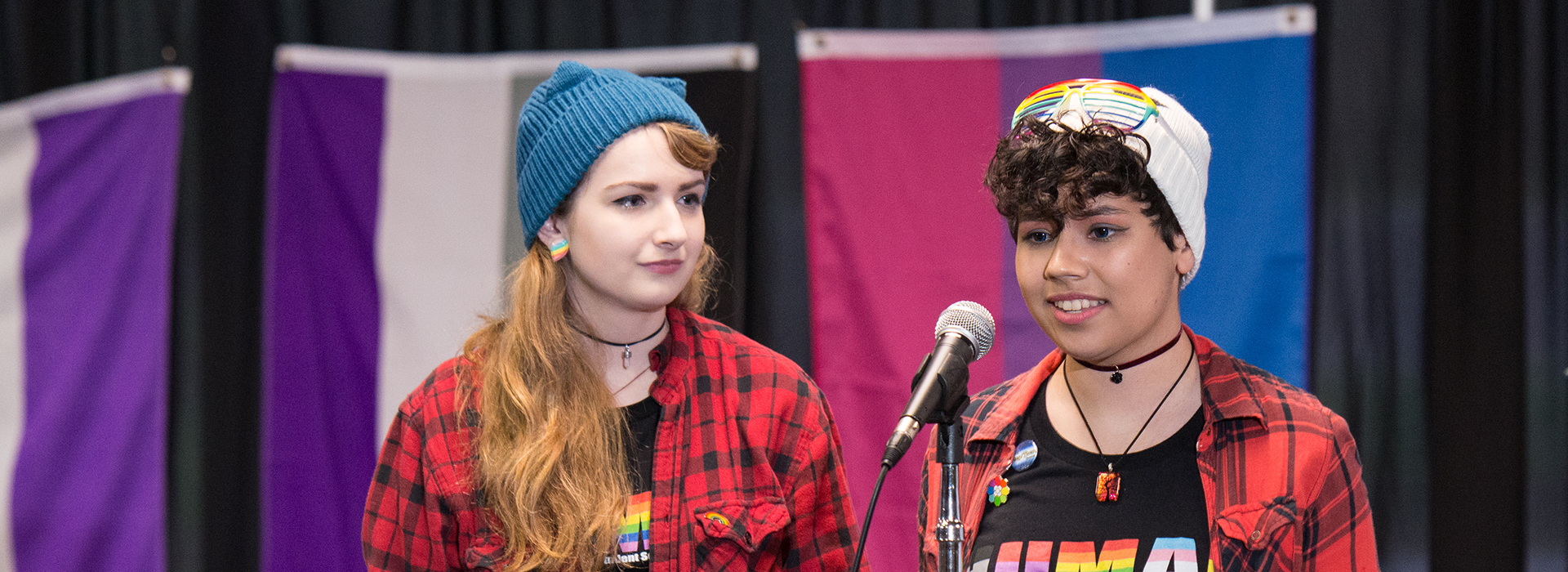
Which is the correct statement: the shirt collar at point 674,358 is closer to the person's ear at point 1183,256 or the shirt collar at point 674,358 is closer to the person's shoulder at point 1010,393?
the person's shoulder at point 1010,393

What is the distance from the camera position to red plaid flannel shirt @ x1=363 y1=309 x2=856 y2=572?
172 centimetres

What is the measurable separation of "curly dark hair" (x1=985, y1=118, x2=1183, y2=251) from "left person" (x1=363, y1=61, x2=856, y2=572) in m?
0.50

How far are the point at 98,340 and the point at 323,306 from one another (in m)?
0.67

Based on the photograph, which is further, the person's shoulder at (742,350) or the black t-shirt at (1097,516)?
the person's shoulder at (742,350)

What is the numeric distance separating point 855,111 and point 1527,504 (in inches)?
71.1

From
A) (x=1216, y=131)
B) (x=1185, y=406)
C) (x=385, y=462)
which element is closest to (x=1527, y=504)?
(x=1216, y=131)

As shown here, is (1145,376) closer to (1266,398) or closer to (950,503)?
(1266,398)

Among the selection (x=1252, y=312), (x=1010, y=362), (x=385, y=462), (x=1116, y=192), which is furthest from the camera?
(x=1010, y=362)

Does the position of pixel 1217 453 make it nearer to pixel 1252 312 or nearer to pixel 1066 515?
pixel 1066 515

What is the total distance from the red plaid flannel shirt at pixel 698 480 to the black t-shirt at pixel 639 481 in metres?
0.02

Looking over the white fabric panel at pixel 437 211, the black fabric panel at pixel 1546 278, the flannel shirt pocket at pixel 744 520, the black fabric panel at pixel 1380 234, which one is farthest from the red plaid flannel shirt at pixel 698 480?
the black fabric panel at pixel 1546 278

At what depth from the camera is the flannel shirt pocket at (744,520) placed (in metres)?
1.71

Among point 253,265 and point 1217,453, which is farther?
point 253,265

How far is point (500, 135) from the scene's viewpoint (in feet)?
10.0
